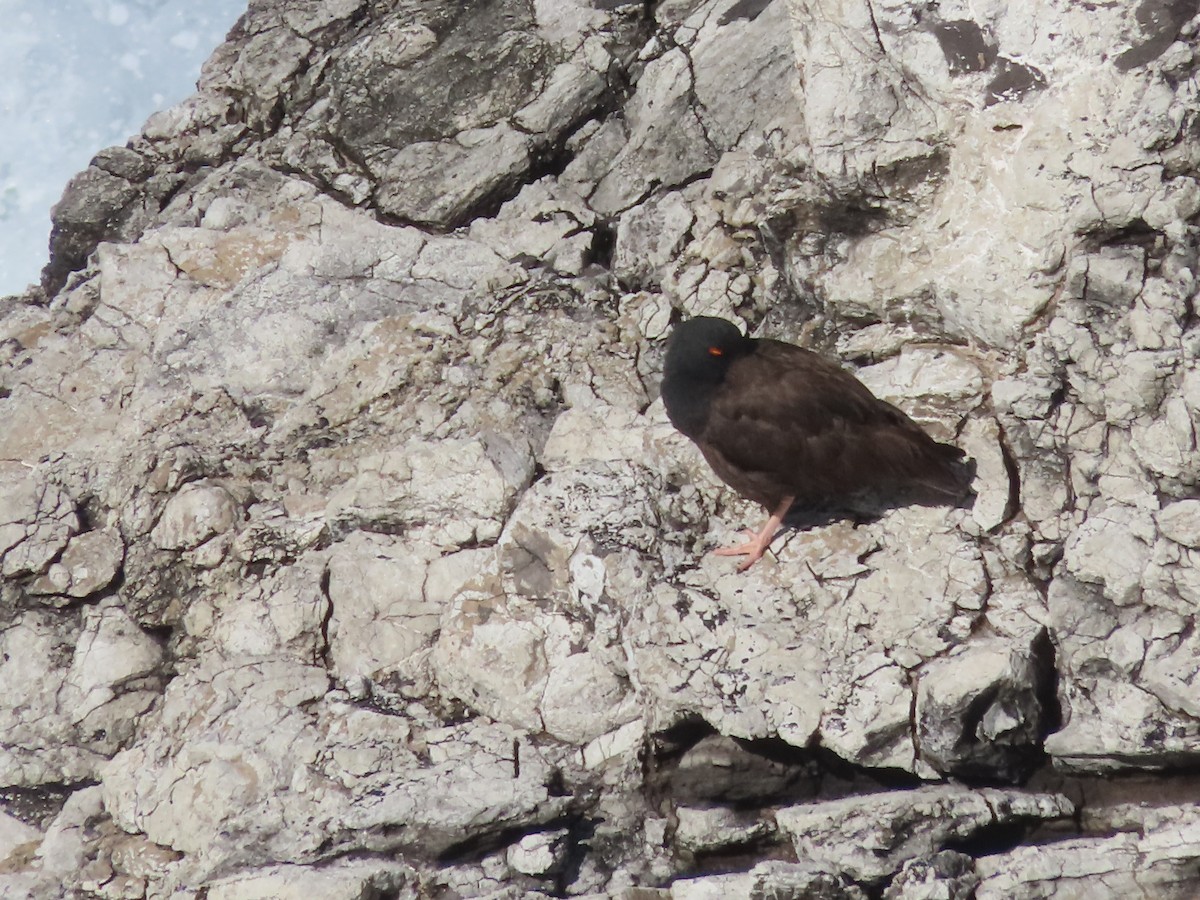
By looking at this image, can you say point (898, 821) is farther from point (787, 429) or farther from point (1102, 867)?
point (787, 429)

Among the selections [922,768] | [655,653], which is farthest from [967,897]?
[655,653]

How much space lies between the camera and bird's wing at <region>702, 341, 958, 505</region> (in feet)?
19.5

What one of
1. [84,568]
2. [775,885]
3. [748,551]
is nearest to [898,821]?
[775,885]

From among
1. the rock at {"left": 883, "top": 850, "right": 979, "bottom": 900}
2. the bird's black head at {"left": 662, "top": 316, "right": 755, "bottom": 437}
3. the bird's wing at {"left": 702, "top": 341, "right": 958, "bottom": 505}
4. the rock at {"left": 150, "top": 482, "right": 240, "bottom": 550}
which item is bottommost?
the rock at {"left": 883, "top": 850, "right": 979, "bottom": 900}

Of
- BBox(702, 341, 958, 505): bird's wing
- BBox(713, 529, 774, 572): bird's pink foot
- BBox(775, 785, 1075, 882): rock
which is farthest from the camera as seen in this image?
BBox(713, 529, 774, 572): bird's pink foot

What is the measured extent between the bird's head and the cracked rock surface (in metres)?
0.79

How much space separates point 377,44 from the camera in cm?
888

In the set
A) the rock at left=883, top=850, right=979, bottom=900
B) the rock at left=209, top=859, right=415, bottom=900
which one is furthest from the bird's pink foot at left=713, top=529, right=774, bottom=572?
the rock at left=209, top=859, right=415, bottom=900

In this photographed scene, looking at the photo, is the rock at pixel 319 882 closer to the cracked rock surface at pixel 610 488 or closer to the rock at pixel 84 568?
the cracked rock surface at pixel 610 488

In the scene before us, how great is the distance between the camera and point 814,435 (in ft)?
19.6

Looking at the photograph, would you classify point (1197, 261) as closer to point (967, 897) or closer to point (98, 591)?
point (967, 897)

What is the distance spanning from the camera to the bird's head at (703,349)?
236 inches

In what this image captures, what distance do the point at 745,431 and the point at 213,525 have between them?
3.29 meters

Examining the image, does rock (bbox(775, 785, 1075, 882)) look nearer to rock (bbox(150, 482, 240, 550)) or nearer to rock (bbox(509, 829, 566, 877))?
rock (bbox(509, 829, 566, 877))
